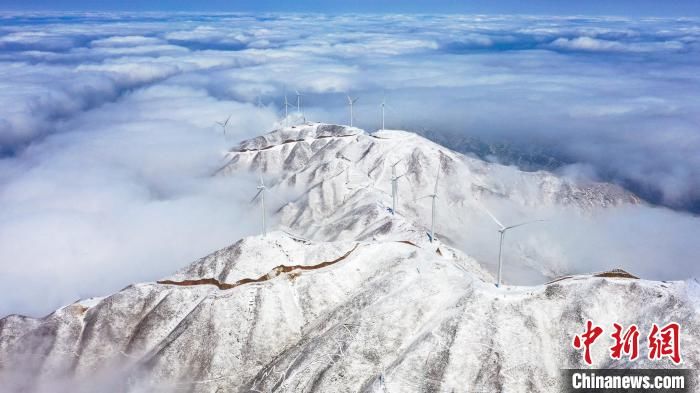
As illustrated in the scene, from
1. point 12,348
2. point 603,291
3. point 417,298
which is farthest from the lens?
point 12,348

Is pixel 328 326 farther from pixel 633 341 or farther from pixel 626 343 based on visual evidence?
pixel 633 341

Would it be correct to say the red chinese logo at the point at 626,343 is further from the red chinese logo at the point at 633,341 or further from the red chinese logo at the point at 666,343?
the red chinese logo at the point at 666,343

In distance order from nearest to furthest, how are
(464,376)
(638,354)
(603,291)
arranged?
1. (638,354)
2. (464,376)
3. (603,291)

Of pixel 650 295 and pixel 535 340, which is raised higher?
pixel 650 295

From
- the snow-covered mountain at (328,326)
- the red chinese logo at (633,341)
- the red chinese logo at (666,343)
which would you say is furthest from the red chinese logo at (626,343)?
the red chinese logo at (666,343)

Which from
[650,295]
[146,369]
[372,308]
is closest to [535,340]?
[650,295]

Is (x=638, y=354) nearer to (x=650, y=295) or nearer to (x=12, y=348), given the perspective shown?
(x=650, y=295)
